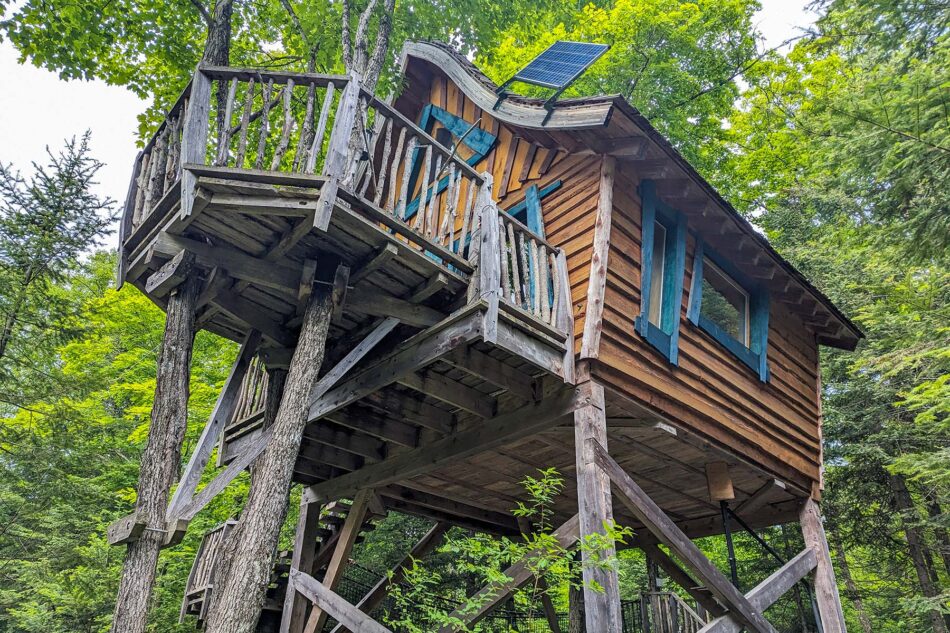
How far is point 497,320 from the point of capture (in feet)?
18.5

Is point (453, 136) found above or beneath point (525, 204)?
above

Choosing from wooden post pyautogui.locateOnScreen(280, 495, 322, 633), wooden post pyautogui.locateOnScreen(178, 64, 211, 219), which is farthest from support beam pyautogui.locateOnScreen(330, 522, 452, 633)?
wooden post pyautogui.locateOnScreen(178, 64, 211, 219)

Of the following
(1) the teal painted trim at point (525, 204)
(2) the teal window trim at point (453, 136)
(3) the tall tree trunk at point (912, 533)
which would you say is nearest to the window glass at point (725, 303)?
(1) the teal painted trim at point (525, 204)

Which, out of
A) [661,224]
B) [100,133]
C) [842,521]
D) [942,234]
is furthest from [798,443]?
[100,133]

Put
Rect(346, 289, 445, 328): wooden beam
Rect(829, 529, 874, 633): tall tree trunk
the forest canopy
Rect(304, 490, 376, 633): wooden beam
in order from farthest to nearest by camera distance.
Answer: Rect(829, 529, 874, 633): tall tree trunk < the forest canopy < Rect(304, 490, 376, 633): wooden beam < Rect(346, 289, 445, 328): wooden beam

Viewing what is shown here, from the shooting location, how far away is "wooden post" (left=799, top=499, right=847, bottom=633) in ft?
26.3

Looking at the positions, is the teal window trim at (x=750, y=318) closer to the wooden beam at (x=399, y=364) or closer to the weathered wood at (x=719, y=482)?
the weathered wood at (x=719, y=482)

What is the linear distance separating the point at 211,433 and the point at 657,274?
16.9 ft

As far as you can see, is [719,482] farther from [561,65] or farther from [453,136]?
[453,136]

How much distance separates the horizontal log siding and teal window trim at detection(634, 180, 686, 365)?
2.38 feet

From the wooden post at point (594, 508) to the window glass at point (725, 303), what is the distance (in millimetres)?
2948

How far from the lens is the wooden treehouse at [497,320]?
18.3 feet

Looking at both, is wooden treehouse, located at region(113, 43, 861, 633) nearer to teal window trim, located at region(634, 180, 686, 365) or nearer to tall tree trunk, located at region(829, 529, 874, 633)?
teal window trim, located at region(634, 180, 686, 365)

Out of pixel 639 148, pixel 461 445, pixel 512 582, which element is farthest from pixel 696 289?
pixel 512 582
